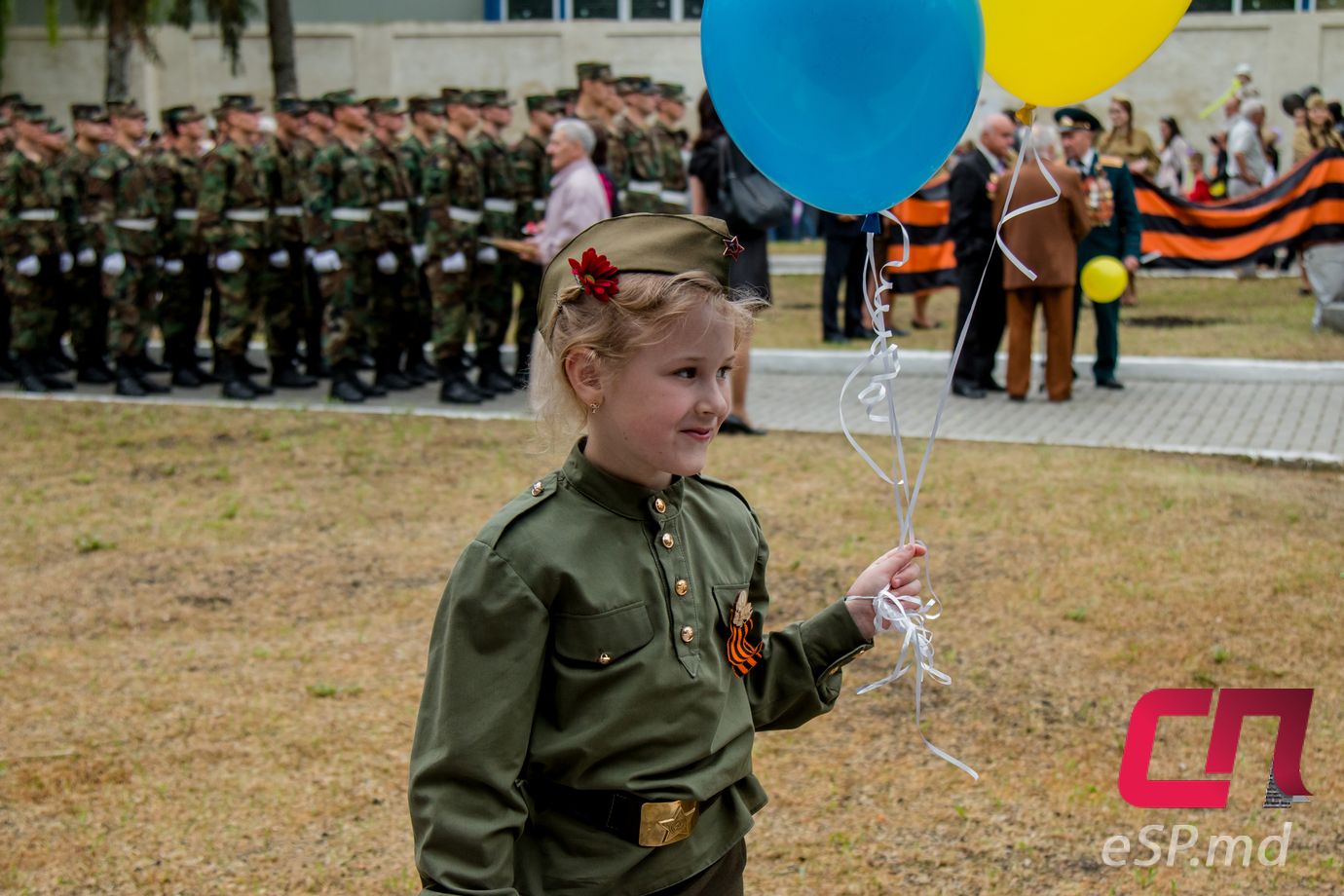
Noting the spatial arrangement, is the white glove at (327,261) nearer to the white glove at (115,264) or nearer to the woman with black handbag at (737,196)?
the white glove at (115,264)

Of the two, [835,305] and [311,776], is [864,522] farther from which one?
[835,305]

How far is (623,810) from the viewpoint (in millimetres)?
2082

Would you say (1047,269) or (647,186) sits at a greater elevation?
(647,186)

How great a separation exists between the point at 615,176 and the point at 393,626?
636cm

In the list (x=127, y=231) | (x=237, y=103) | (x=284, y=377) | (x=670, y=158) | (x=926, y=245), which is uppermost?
(x=237, y=103)

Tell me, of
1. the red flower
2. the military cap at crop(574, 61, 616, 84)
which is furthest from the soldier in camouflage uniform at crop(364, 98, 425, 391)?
the red flower

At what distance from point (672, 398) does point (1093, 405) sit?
875cm

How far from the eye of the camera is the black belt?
6.82ft

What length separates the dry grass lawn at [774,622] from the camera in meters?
3.93

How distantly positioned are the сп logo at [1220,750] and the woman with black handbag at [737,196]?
4418 millimetres

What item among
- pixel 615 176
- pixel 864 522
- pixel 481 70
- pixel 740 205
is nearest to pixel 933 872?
pixel 864 522

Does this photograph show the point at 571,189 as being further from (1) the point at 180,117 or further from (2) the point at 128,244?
(1) the point at 180,117

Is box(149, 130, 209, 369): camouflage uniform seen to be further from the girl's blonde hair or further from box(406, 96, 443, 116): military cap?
the girl's blonde hair

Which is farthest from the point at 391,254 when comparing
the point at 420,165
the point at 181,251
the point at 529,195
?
the point at 181,251
